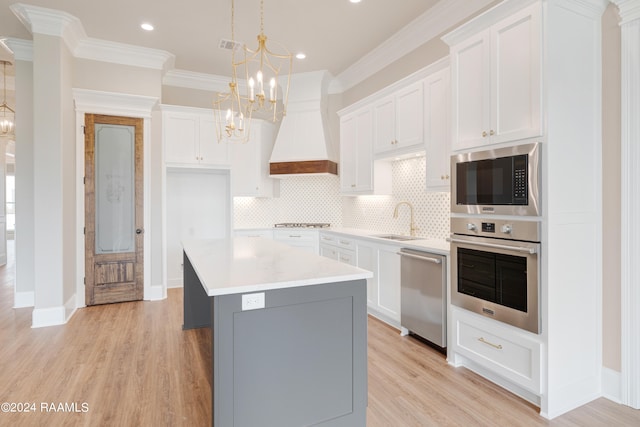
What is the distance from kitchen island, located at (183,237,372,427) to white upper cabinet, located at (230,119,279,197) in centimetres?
342

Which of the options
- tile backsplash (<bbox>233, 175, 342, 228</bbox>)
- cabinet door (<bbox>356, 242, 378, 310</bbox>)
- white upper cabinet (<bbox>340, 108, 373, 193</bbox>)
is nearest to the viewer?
cabinet door (<bbox>356, 242, 378, 310</bbox>)

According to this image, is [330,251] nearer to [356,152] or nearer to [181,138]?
[356,152]

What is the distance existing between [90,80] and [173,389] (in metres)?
3.95

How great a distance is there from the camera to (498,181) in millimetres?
2328

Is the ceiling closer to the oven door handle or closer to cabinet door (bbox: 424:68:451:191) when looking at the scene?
cabinet door (bbox: 424:68:451:191)

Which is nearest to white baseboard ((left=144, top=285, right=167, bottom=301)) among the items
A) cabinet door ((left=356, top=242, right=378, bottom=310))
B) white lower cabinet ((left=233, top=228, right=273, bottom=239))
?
white lower cabinet ((left=233, top=228, right=273, bottom=239))

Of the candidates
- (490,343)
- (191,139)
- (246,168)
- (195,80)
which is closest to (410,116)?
(490,343)

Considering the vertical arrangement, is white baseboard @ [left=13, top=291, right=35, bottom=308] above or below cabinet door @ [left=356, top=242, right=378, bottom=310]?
below

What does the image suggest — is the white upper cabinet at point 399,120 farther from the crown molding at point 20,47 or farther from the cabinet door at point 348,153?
the crown molding at point 20,47

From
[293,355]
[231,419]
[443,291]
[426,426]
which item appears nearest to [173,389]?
[231,419]

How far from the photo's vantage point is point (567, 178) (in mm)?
2164

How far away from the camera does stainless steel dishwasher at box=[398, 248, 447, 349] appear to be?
2879mm

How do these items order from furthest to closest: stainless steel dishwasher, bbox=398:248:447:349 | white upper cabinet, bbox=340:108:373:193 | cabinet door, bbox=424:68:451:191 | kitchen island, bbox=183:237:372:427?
white upper cabinet, bbox=340:108:373:193 → cabinet door, bbox=424:68:451:191 → stainless steel dishwasher, bbox=398:248:447:349 → kitchen island, bbox=183:237:372:427

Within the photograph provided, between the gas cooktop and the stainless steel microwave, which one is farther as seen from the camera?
the gas cooktop
